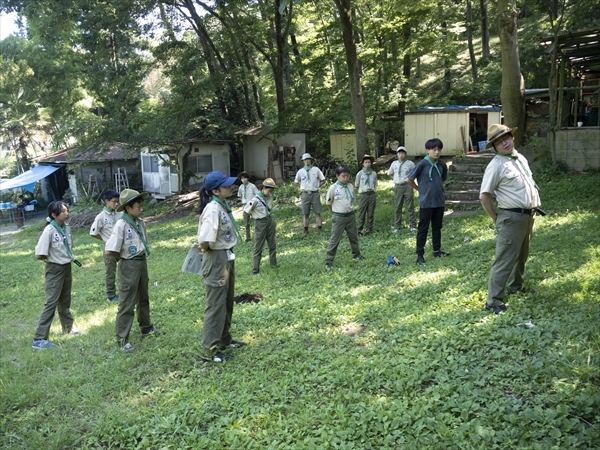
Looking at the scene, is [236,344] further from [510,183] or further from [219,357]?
[510,183]

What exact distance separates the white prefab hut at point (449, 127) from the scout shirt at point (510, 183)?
43.1 ft

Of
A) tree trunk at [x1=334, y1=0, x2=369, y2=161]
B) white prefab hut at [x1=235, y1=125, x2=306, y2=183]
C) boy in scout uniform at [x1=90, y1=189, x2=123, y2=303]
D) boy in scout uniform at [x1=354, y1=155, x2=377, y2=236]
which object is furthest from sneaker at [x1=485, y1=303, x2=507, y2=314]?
white prefab hut at [x1=235, y1=125, x2=306, y2=183]

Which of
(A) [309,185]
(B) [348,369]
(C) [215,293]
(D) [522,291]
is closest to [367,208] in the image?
(A) [309,185]

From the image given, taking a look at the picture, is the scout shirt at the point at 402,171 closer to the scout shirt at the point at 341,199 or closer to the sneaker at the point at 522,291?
the scout shirt at the point at 341,199

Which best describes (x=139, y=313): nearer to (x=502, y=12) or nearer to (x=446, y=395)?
(x=446, y=395)

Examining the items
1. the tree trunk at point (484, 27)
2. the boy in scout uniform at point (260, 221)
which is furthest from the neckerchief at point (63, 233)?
the tree trunk at point (484, 27)

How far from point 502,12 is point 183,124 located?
49.9 ft

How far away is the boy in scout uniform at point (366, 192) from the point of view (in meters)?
10.8

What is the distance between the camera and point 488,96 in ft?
74.7

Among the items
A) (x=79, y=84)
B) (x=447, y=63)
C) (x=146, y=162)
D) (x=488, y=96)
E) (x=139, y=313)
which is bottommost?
(x=139, y=313)

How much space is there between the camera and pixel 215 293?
5.08 metres

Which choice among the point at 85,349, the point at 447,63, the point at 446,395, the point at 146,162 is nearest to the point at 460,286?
the point at 446,395

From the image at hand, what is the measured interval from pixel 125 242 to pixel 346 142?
16.4 meters

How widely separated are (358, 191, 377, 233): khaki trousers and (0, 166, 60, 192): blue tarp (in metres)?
22.4
